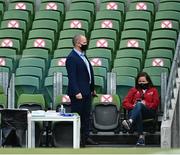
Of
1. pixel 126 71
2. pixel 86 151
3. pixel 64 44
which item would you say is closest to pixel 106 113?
pixel 126 71

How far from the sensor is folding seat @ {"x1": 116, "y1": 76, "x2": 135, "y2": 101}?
1234cm

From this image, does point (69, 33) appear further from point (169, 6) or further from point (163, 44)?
point (169, 6)

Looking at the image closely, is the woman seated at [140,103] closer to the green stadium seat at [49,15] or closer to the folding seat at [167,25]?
the folding seat at [167,25]

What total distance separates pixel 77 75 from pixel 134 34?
3521 mm

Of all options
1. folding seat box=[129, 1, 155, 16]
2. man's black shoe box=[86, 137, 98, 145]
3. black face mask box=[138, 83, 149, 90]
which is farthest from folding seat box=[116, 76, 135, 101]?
folding seat box=[129, 1, 155, 16]

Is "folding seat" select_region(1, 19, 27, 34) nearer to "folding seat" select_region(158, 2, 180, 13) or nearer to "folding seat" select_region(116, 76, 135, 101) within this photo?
"folding seat" select_region(158, 2, 180, 13)


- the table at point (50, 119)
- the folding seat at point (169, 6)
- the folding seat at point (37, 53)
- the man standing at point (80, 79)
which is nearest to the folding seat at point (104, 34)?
the folding seat at point (37, 53)

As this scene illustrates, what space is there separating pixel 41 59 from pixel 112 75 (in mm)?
1594

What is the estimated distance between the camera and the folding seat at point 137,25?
14.0 m

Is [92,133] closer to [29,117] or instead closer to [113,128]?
[113,128]

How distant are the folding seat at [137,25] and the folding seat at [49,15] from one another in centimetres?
148

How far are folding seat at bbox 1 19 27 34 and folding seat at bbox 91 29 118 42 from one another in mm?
1546

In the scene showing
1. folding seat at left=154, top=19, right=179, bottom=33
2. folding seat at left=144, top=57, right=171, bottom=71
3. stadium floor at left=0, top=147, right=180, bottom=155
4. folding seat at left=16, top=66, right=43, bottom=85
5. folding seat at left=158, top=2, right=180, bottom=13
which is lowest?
stadium floor at left=0, top=147, right=180, bottom=155

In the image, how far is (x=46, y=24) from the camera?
48.0 feet
